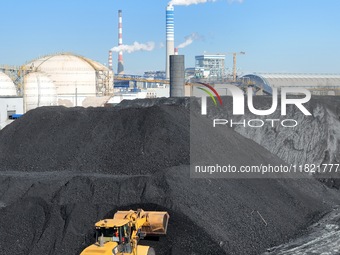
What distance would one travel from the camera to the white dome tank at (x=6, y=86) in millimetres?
40406

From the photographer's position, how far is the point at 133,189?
15.3 metres

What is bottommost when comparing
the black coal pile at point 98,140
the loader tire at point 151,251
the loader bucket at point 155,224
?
the loader tire at point 151,251

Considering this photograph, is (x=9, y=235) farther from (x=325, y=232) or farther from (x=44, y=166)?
(x=325, y=232)

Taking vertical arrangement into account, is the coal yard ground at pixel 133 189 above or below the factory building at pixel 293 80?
below

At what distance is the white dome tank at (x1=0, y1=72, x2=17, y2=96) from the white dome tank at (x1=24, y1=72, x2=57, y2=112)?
3.53ft

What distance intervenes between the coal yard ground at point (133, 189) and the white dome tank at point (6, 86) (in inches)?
749

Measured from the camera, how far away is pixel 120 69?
120812 mm

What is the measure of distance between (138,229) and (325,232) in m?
6.72

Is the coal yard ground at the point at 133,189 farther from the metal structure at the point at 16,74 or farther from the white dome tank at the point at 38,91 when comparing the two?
the metal structure at the point at 16,74

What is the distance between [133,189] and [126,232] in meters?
3.75

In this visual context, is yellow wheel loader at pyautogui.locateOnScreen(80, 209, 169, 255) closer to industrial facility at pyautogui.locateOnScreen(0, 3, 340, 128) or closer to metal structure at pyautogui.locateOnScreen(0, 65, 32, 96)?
industrial facility at pyautogui.locateOnScreen(0, 3, 340, 128)

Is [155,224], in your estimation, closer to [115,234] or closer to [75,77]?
[115,234]

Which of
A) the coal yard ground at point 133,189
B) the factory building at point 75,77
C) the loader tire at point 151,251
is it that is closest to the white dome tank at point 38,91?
the factory building at point 75,77

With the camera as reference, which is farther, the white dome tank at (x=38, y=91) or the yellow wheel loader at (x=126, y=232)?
the white dome tank at (x=38, y=91)
